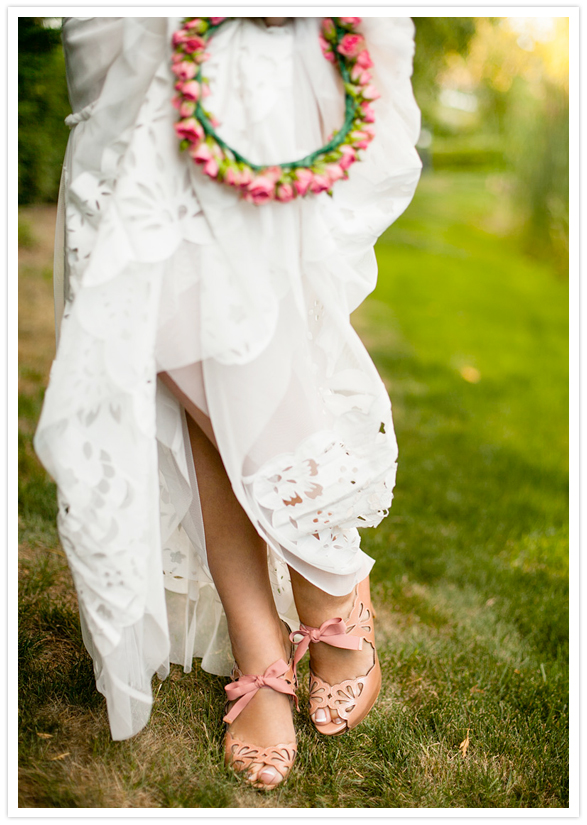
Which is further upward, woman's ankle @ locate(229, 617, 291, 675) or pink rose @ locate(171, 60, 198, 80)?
pink rose @ locate(171, 60, 198, 80)

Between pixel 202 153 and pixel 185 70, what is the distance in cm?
13

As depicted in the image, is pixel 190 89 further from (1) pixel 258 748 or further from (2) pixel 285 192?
(1) pixel 258 748

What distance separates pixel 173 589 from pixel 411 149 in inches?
38.9

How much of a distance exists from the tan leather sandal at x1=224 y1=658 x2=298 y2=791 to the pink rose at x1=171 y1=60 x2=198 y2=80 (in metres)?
1.02

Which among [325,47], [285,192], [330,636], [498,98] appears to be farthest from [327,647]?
[498,98]

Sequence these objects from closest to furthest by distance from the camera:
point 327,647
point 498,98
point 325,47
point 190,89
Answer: point 190,89
point 325,47
point 327,647
point 498,98

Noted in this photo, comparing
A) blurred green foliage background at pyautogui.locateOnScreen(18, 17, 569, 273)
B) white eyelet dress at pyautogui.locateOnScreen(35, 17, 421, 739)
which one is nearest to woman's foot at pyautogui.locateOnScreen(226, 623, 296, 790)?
white eyelet dress at pyautogui.locateOnScreen(35, 17, 421, 739)

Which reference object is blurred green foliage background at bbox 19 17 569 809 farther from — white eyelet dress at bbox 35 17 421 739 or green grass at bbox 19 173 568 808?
white eyelet dress at bbox 35 17 421 739

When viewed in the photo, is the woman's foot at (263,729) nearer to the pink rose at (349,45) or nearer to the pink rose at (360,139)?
the pink rose at (360,139)

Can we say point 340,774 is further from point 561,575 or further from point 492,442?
point 492,442

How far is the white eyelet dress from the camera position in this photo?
1.06 m

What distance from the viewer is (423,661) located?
1.73 metres

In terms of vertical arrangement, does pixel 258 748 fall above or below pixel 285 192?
below
